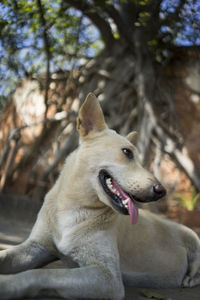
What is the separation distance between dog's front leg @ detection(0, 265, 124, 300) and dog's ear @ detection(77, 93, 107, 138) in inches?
47.7

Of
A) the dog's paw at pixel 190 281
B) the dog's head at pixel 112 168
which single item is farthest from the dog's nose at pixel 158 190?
the dog's paw at pixel 190 281

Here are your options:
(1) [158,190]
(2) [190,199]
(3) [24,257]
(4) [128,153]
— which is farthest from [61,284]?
(2) [190,199]

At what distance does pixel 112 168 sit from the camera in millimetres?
2604

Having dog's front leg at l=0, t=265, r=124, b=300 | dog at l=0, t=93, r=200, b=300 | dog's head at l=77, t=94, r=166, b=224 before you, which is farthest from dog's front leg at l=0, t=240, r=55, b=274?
dog's head at l=77, t=94, r=166, b=224

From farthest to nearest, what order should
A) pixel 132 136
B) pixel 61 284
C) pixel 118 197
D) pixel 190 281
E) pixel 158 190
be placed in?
pixel 132 136, pixel 190 281, pixel 118 197, pixel 158 190, pixel 61 284

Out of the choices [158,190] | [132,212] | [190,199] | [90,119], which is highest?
[90,119]

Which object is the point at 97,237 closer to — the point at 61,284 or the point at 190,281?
the point at 61,284

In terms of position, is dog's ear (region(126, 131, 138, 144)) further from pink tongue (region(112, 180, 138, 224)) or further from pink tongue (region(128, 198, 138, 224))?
pink tongue (region(128, 198, 138, 224))

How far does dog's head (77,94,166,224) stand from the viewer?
2.41 m

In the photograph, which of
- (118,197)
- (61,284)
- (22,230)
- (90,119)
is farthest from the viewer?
(22,230)

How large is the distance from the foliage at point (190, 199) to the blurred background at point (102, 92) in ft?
0.07

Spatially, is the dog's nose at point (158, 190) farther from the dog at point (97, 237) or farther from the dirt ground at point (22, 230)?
the dirt ground at point (22, 230)

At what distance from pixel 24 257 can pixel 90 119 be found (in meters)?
1.30

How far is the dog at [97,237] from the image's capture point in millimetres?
2107
